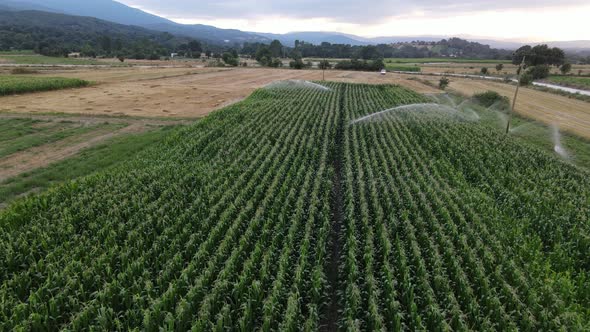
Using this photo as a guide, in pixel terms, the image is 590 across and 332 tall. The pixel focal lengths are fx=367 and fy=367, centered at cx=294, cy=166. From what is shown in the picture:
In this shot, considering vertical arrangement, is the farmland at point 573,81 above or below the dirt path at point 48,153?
above

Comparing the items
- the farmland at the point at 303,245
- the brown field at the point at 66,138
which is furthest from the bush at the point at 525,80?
the brown field at the point at 66,138

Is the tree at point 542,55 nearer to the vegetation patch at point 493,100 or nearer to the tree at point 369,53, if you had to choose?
the vegetation patch at point 493,100

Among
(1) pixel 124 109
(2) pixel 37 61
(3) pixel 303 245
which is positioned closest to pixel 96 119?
(1) pixel 124 109

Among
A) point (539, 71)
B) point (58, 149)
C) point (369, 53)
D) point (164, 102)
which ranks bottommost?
point (58, 149)

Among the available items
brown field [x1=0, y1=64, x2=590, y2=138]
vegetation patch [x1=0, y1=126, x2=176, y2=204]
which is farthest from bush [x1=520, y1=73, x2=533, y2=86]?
vegetation patch [x1=0, y1=126, x2=176, y2=204]

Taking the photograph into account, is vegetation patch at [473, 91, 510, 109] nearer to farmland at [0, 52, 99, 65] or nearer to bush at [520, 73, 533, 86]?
bush at [520, 73, 533, 86]

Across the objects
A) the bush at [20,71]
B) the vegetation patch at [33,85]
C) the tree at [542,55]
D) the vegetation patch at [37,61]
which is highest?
the tree at [542,55]

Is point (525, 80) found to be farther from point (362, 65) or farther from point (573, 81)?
point (362, 65)
